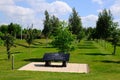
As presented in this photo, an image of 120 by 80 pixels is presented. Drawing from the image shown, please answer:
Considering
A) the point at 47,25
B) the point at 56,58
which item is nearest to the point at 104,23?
the point at 47,25

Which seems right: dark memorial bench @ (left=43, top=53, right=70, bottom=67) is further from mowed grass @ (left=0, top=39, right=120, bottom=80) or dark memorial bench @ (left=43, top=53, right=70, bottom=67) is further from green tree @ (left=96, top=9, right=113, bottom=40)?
green tree @ (left=96, top=9, right=113, bottom=40)

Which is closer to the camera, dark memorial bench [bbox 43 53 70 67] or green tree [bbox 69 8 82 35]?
dark memorial bench [bbox 43 53 70 67]

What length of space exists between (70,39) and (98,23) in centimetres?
3046

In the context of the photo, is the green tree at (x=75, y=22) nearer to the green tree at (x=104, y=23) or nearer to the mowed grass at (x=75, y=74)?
the green tree at (x=104, y=23)

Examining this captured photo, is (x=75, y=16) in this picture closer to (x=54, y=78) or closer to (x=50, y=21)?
(x=50, y=21)

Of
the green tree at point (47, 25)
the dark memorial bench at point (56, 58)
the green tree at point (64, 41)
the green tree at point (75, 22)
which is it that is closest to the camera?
the dark memorial bench at point (56, 58)

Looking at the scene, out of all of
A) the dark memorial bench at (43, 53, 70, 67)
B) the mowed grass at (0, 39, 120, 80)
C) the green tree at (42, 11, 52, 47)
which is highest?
the green tree at (42, 11, 52, 47)

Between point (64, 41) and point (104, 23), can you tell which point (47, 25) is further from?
point (64, 41)

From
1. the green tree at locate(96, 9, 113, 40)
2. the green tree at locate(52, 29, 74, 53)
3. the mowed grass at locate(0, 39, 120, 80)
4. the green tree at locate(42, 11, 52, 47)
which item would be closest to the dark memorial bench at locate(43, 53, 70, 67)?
the mowed grass at locate(0, 39, 120, 80)

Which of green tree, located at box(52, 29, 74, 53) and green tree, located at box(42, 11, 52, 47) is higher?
green tree, located at box(42, 11, 52, 47)

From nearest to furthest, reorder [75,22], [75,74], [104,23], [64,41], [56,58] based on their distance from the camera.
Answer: [75,74]
[56,58]
[64,41]
[104,23]
[75,22]

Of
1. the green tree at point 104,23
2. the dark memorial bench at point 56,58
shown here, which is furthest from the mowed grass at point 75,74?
the green tree at point 104,23

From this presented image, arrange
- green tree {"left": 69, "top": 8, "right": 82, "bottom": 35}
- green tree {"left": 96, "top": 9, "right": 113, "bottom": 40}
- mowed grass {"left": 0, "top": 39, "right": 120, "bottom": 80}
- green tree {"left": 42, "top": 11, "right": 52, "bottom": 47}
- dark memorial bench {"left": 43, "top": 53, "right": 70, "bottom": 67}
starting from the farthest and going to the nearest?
green tree {"left": 42, "top": 11, "right": 52, "bottom": 47}
green tree {"left": 69, "top": 8, "right": 82, "bottom": 35}
green tree {"left": 96, "top": 9, "right": 113, "bottom": 40}
dark memorial bench {"left": 43, "top": 53, "right": 70, "bottom": 67}
mowed grass {"left": 0, "top": 39, "right": 120, "bottom": 80}

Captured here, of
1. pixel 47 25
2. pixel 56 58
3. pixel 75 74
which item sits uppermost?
pixel 47 25
